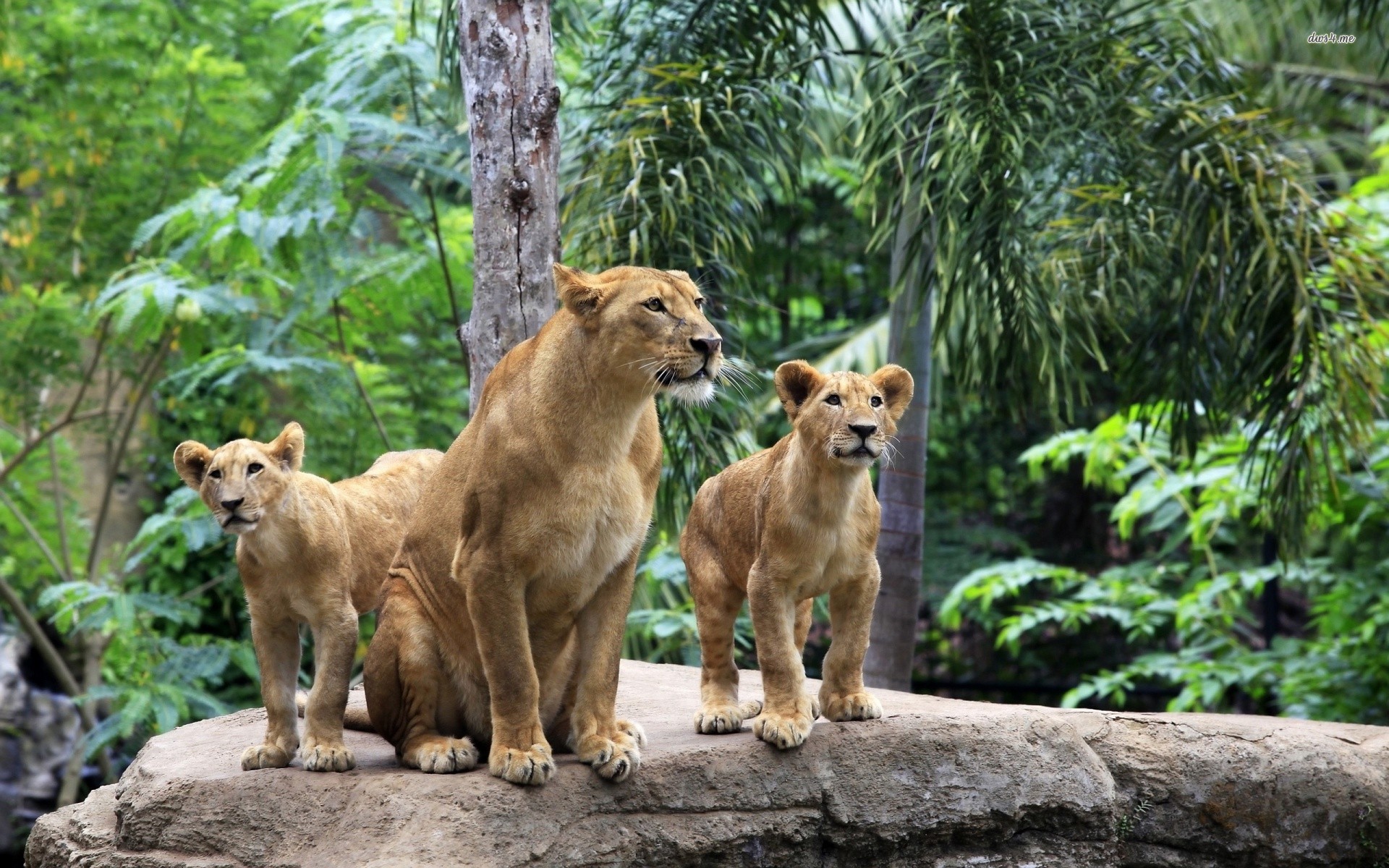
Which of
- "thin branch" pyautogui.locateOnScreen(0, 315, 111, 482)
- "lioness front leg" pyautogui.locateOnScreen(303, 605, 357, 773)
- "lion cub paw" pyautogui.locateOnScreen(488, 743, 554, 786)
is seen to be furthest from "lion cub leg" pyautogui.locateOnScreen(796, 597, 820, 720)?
"thin branch" pyautogui.locateOnScreen(0, 315, 111, 482)

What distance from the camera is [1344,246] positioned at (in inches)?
264

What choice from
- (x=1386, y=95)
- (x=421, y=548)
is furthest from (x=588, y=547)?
(x=1386, y=95)

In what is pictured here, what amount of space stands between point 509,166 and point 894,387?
205 centimetres

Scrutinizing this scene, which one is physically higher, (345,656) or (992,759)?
(345,656)

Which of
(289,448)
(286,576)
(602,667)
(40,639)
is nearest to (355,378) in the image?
(40,639)

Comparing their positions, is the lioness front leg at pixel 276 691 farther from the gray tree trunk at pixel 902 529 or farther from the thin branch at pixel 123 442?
the thin branch at pixel 123 442

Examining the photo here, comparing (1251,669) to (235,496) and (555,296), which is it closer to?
(555,296)

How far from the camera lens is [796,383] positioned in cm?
453

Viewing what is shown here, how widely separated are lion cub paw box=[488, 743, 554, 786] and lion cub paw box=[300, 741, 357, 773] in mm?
496

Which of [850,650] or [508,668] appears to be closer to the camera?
[508,668]

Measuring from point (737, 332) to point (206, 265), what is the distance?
4.42 meters

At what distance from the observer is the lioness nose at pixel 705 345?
4004mm

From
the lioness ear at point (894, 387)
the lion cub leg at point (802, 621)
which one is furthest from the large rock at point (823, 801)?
the lioness ear at point (894, 387)

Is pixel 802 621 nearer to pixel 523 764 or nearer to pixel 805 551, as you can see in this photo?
pixel 805 551
